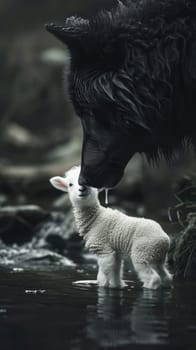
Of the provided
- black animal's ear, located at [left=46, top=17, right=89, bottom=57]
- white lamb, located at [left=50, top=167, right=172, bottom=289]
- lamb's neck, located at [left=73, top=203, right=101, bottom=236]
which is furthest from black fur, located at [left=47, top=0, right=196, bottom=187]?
lamb's neck, located at [left=73, top=203, right=101, bottom=236]

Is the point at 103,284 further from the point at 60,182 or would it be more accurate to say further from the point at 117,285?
the point at 60,182

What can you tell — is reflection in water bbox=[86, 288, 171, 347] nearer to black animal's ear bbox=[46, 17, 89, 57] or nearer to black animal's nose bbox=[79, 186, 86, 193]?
black animal's nose bbox=[79, 186, 86, 193]

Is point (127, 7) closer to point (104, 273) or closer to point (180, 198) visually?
point (104, 273)

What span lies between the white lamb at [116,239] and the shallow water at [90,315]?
0.57ft

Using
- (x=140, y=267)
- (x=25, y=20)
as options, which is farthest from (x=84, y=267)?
(x=25, y=20)

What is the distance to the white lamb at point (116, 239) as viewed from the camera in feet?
21.1

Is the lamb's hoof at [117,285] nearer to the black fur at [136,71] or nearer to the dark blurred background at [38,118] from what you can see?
the black fur at [136,71]

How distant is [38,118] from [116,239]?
23.1 m

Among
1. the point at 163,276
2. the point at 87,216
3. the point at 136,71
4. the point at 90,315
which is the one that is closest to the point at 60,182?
the point at 87,216

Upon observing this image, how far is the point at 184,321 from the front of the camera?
4.58 metres

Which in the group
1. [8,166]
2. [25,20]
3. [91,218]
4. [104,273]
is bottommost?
[104,273]

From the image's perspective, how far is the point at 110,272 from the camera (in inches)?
255

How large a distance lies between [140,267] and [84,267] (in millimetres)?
1608

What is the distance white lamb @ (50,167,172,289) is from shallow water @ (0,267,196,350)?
0.17m
